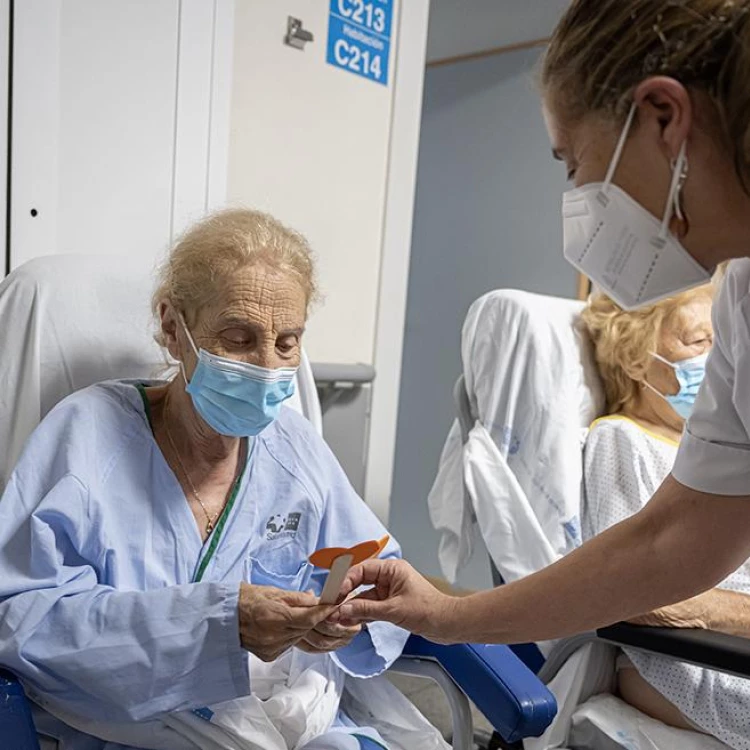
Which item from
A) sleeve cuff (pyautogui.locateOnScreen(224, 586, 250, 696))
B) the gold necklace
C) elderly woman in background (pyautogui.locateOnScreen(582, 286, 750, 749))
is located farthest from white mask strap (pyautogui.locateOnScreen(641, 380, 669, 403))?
sleeve cuff (pyautogui.locateOnScreen(224, 586, 250, 696))

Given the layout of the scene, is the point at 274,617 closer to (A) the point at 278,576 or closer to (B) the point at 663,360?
(A) the point at 278,576

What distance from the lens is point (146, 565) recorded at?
1.15 metres

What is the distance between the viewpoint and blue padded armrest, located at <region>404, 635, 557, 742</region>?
1.05m

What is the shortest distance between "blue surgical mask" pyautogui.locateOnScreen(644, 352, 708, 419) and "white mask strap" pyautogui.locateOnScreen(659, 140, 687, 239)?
100cm

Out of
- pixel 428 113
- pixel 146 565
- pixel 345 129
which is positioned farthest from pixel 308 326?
pixel 428 113

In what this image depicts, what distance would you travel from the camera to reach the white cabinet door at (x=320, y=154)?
6.05ft

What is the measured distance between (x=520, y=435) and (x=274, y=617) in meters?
0.82

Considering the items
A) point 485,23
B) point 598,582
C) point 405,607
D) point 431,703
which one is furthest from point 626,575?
point 485,23

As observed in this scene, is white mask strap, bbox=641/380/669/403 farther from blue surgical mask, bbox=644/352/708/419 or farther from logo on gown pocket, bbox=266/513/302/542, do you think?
logo on gown pocket, bbox=266/513/302/542

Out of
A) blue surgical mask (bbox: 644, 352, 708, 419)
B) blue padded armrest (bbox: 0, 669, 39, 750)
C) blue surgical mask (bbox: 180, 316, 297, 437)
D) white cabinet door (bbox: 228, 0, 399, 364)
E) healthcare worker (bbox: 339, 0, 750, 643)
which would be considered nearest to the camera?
healthcare worker (bbox: 339, 0, 750, 643)

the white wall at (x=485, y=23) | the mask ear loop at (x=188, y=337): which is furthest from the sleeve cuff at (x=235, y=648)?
the white wall at (x=485, y=23)

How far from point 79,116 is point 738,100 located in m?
1.26

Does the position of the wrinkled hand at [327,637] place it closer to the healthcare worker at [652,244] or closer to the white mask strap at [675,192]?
the healthcare worker at [652,244]

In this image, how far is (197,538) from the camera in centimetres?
121
